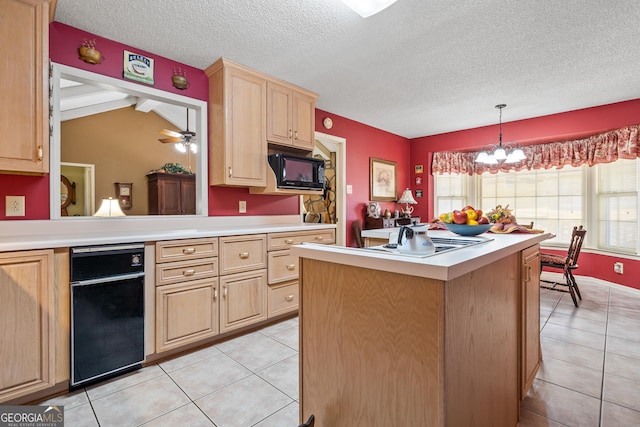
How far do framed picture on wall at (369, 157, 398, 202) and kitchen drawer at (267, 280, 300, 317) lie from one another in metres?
2.46

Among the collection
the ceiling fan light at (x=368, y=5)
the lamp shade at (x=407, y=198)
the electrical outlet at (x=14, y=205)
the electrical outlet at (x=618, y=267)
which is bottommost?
the electrical outlet at (x=618, y=267)

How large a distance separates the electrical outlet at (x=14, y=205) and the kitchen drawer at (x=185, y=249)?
884mm

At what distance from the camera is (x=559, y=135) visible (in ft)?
13.8

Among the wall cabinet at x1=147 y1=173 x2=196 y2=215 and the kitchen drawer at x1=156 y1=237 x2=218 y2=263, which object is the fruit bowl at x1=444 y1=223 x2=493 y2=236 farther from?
the wall cabinet at x1=147 y1=173 x2=196 y2=215

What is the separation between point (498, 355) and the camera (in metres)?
1.24

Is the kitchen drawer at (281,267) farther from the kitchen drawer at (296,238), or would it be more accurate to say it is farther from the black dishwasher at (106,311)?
the black dishwasher at (106,311)

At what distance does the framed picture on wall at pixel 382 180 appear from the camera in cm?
490

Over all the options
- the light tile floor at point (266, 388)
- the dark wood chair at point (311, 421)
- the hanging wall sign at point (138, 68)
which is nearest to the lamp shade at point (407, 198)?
the light tile floor at point (266, 388)

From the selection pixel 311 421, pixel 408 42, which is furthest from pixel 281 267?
pixel 408 42

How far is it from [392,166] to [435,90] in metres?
2.01

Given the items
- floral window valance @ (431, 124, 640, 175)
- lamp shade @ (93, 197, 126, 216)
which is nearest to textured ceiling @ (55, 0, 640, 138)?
floral window valance @ (431, 124, 640, 175)

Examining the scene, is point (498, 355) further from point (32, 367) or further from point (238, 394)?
point (32, 367)

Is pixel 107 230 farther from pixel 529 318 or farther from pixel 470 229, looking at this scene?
pixel 529 318

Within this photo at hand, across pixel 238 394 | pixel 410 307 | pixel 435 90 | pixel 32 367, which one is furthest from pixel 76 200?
pixel 410 307
